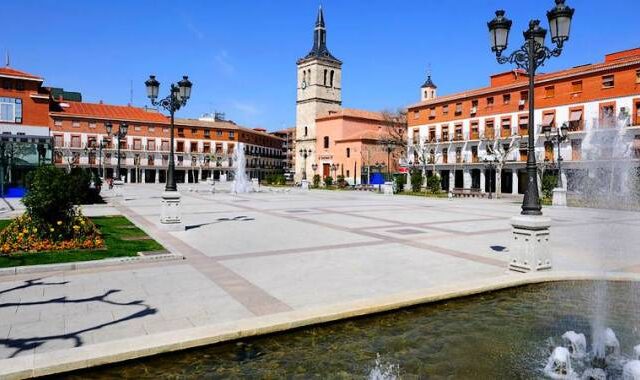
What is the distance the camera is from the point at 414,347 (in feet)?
15.1

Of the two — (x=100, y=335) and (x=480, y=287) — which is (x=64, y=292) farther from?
(x=480, y=287)

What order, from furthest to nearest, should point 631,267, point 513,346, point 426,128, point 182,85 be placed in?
point 426,128 < point 182,85 < point 631,267 < point 513,346

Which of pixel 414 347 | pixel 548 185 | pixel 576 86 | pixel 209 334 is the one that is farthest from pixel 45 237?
pixel 576 86

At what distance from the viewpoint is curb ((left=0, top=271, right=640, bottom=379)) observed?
3883mm

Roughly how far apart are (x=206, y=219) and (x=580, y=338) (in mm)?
13323

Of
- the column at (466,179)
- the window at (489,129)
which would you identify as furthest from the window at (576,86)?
the column at (466,179)

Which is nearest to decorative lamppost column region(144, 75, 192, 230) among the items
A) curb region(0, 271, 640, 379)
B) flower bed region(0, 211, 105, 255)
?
flower bed region(0, 211, 105, 255)

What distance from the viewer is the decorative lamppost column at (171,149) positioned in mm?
12836

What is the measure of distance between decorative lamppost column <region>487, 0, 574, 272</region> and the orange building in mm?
47731

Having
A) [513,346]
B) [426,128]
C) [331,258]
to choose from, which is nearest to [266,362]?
[513,346]

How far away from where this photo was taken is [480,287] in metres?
Answer: 6.50

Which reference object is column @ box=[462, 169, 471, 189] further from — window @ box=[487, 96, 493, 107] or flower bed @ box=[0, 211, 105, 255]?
flower bed @ box=[0, 211, 105, 255]

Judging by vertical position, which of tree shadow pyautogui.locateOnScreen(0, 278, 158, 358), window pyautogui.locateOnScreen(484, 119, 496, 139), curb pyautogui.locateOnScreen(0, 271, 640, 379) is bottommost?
tree shadow pyautogui.locateOnScreen(0, 278, 158, 358)

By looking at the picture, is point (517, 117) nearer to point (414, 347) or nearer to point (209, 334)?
point (414, 347)
